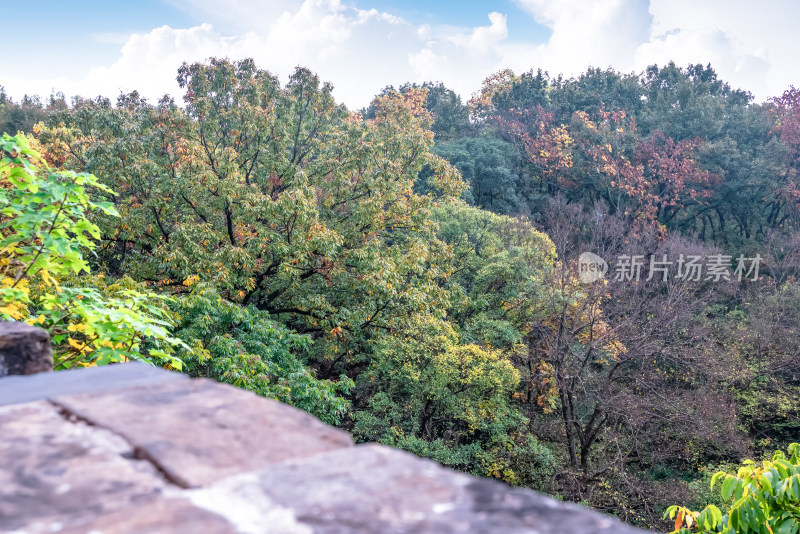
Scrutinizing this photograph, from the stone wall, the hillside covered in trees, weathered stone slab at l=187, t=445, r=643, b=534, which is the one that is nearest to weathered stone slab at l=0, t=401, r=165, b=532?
the stone wall

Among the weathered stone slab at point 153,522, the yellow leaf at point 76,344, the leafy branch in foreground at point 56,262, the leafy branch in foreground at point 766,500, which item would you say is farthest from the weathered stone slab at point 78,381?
the leafy branch in foreground at point 766,500

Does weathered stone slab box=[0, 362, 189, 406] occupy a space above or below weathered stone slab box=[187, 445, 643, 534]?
below

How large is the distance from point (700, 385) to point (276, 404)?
48.3 ft

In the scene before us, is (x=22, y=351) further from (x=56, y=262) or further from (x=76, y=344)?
(x=56, y=262)

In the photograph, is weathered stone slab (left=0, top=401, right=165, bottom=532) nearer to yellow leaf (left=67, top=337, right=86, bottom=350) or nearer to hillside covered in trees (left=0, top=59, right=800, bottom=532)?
yellow leaf (left=67, top=337, right=86, bottom=350)

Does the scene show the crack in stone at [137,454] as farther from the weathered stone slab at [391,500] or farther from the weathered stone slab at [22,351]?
the weathered stone slab at [22,351]

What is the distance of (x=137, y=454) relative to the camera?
91 centimetres

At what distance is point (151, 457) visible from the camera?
0.89m

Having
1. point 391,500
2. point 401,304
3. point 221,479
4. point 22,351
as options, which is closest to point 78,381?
point 22,351

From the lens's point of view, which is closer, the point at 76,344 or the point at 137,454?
the point at 137,454

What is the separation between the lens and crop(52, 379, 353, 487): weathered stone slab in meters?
0.88

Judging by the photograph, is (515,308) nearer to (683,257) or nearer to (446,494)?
(683,257)

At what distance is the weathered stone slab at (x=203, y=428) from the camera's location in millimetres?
881

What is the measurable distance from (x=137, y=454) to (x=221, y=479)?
19cm
